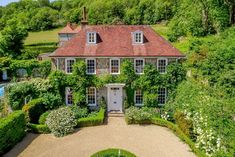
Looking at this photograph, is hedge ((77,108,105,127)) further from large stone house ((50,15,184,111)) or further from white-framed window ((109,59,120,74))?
white-framed window ((109,59,120,74))

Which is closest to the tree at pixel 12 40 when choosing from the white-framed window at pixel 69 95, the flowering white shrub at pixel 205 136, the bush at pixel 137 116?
the white-framed window at pixel 69 95

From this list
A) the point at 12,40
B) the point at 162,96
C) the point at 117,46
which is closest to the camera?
the point at 117,46

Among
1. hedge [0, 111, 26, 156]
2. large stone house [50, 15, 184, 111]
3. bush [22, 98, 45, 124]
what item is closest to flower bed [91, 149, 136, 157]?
hedge [0, 111, 26, 156]

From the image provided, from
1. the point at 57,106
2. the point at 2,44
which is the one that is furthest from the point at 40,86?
the point at 2,44

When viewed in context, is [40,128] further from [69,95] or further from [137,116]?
[137,116]

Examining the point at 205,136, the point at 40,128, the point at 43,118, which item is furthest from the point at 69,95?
the point at 205,136

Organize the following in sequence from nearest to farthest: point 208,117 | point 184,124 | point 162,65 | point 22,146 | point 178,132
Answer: point 208,117 → point 22,146 → point 184,124 → point 178,132 → point 162,65

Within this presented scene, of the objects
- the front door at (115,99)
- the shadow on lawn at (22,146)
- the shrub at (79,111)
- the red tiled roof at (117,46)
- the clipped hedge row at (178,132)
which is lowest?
the shadow on lawn at (22,146)

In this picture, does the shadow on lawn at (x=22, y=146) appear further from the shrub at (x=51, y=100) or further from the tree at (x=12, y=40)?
the tree at (x=12, y=40)
